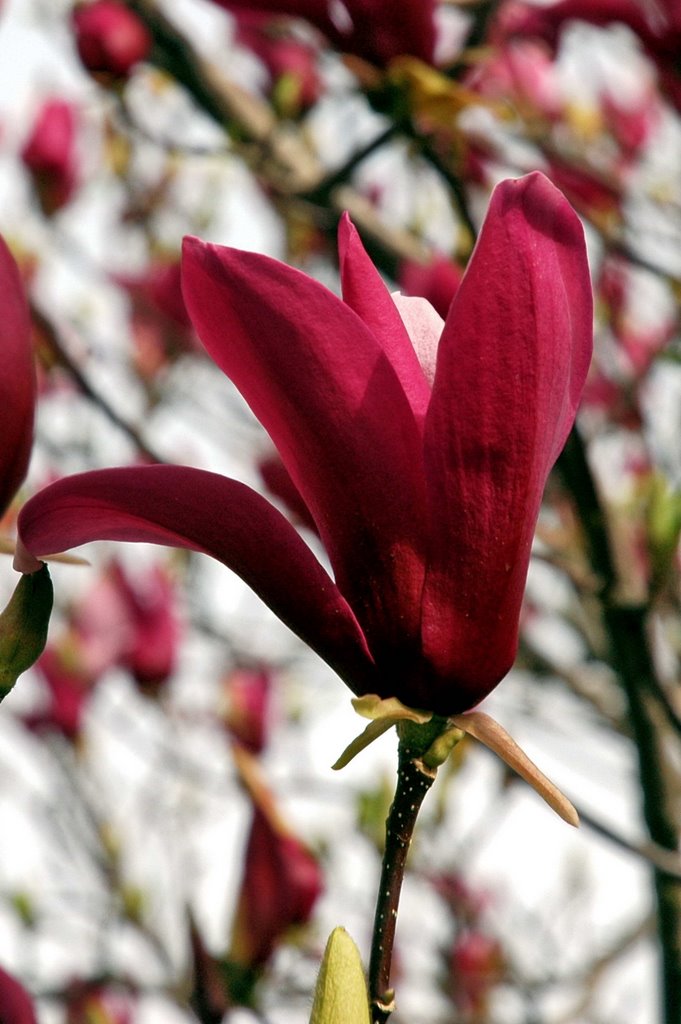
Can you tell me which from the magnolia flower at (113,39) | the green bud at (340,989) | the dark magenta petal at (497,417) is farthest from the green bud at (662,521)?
the magnolia flower at (113,39)

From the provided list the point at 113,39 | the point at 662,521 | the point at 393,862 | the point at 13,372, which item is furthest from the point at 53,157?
the point at 393,862

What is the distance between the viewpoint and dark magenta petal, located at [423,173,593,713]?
1.55ft

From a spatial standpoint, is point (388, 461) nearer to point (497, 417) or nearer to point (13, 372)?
point (497, 417)

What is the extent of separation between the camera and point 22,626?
522mm

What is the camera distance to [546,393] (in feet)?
1.61

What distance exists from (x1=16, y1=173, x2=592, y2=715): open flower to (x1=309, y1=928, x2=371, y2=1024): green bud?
96 millimetres

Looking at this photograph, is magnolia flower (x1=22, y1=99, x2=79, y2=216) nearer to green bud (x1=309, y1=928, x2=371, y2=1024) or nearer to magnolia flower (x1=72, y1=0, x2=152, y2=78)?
magnolia flower (x1=72, y1=0, x2=152, y2=78)

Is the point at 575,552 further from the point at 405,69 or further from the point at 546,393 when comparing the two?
the point at 546,393

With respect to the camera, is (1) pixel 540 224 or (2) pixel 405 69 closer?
(1) pixel 540 224

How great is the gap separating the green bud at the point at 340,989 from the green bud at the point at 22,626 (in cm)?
16

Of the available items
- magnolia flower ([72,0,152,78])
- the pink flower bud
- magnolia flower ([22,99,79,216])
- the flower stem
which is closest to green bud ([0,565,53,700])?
the flower stem

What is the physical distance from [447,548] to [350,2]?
0.77 m

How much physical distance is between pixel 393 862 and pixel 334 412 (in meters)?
0.16

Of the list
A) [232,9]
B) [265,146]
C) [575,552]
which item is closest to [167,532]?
[232,9]
